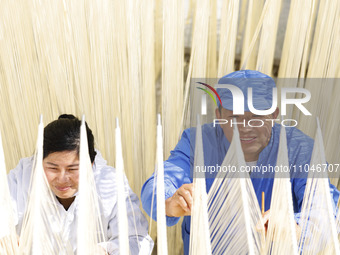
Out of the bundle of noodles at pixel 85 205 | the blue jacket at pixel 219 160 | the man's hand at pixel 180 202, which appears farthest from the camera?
the blue jacket at pixel 219 160

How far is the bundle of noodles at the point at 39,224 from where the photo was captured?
1.56 ft

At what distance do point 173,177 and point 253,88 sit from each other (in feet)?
0.66

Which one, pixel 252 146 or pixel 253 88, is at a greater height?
pixel 253 88

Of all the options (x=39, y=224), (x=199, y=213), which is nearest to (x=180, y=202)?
(x=199, y=213)

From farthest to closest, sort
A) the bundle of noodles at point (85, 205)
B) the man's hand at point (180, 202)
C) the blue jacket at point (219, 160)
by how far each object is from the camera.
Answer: the blue jacket at point (219, 160) < the man's hand at point (180, 202) < the bundle of noodles at point (85, 205)

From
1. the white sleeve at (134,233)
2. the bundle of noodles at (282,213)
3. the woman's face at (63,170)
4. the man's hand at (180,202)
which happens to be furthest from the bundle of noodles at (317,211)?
the woman's face at (63,170)

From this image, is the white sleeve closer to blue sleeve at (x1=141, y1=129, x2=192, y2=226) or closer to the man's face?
blue sleeve at (x1=141, y1=129, x2=192, y2=226)

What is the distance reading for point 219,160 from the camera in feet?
2.76

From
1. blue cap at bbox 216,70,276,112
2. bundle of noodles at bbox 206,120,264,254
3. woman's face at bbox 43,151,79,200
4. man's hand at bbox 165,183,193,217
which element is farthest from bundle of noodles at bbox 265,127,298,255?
woman's face at bbox 43,151,79,200

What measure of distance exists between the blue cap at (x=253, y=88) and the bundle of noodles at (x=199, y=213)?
249 millimetres

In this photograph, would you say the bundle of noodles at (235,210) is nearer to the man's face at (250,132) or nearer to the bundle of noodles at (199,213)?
the bundle of noodles at (199,213)

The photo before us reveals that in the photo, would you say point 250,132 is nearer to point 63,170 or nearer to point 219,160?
point 219,160

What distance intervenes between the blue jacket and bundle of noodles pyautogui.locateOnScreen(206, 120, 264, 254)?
0.14 m

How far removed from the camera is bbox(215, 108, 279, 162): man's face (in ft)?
2.39
